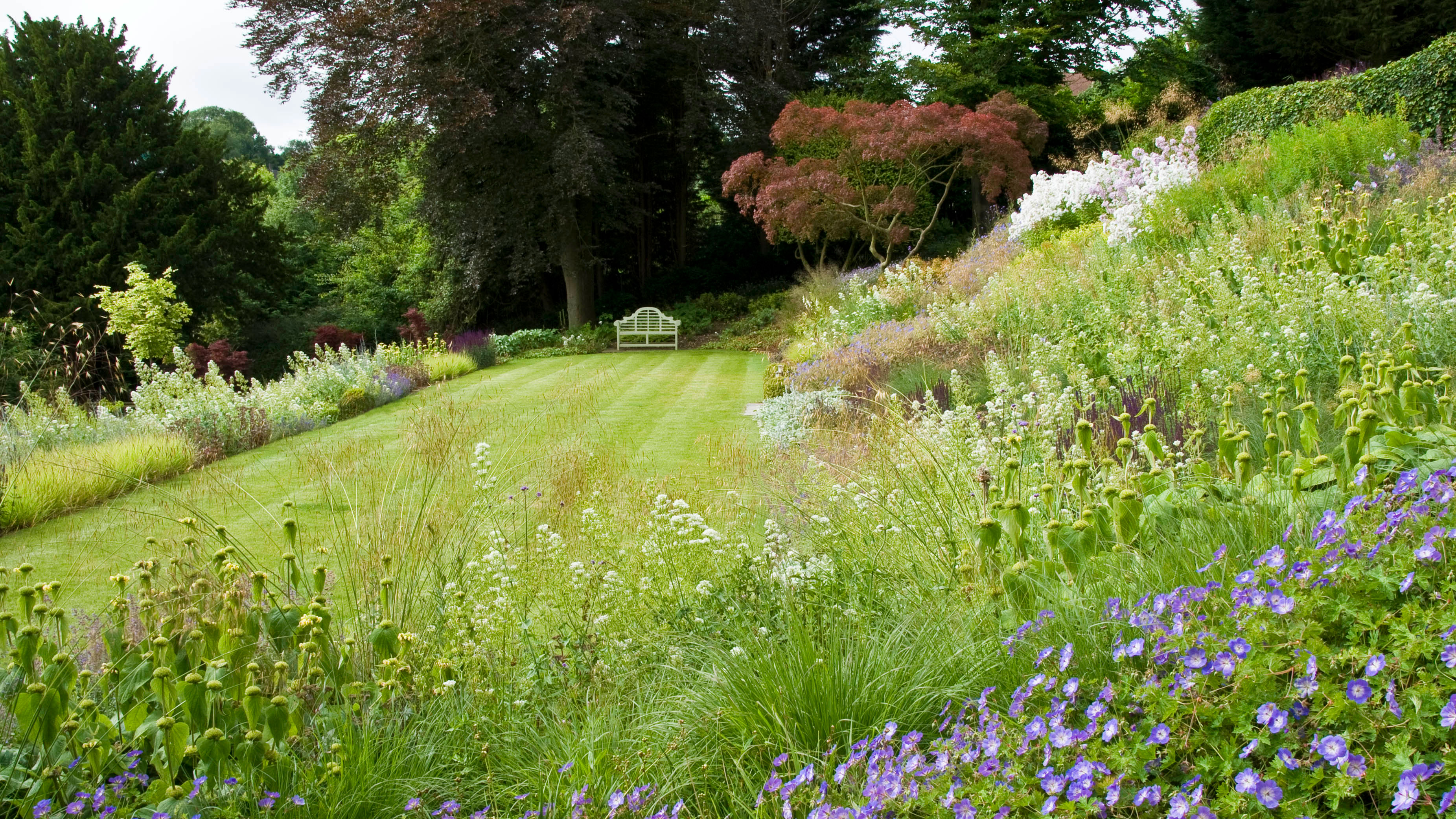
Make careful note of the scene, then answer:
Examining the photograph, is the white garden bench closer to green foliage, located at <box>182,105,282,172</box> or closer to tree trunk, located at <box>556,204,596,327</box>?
tree trunk, located at <box>556,204,596,327</box>

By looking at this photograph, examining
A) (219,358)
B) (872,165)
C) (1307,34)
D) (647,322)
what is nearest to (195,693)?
(219,358)

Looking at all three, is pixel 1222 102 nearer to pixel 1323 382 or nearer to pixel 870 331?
pixel 870 331

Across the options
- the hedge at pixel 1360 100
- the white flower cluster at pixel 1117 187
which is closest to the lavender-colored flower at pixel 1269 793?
the white flower cluster at pixel 1117 187

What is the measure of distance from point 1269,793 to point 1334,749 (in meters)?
0.11

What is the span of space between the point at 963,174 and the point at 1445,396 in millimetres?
15039

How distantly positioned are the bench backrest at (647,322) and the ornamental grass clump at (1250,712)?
50.5 ft

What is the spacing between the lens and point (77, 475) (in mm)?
5504

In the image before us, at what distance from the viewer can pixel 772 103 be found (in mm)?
18203

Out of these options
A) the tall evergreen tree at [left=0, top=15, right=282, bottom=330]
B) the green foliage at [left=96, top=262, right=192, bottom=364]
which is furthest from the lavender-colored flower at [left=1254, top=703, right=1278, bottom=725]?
the tall evergreen tree at [left=0, top=15, right=282, bottom=330]

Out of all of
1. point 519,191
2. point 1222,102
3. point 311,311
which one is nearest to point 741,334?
point 519,191

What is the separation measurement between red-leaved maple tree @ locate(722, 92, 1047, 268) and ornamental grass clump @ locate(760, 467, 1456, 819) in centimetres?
1312

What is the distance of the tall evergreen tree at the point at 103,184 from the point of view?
16.1 metres

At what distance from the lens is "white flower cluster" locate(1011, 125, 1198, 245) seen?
7.79 meters

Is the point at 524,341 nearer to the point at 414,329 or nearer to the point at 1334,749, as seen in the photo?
the point at 414,329
